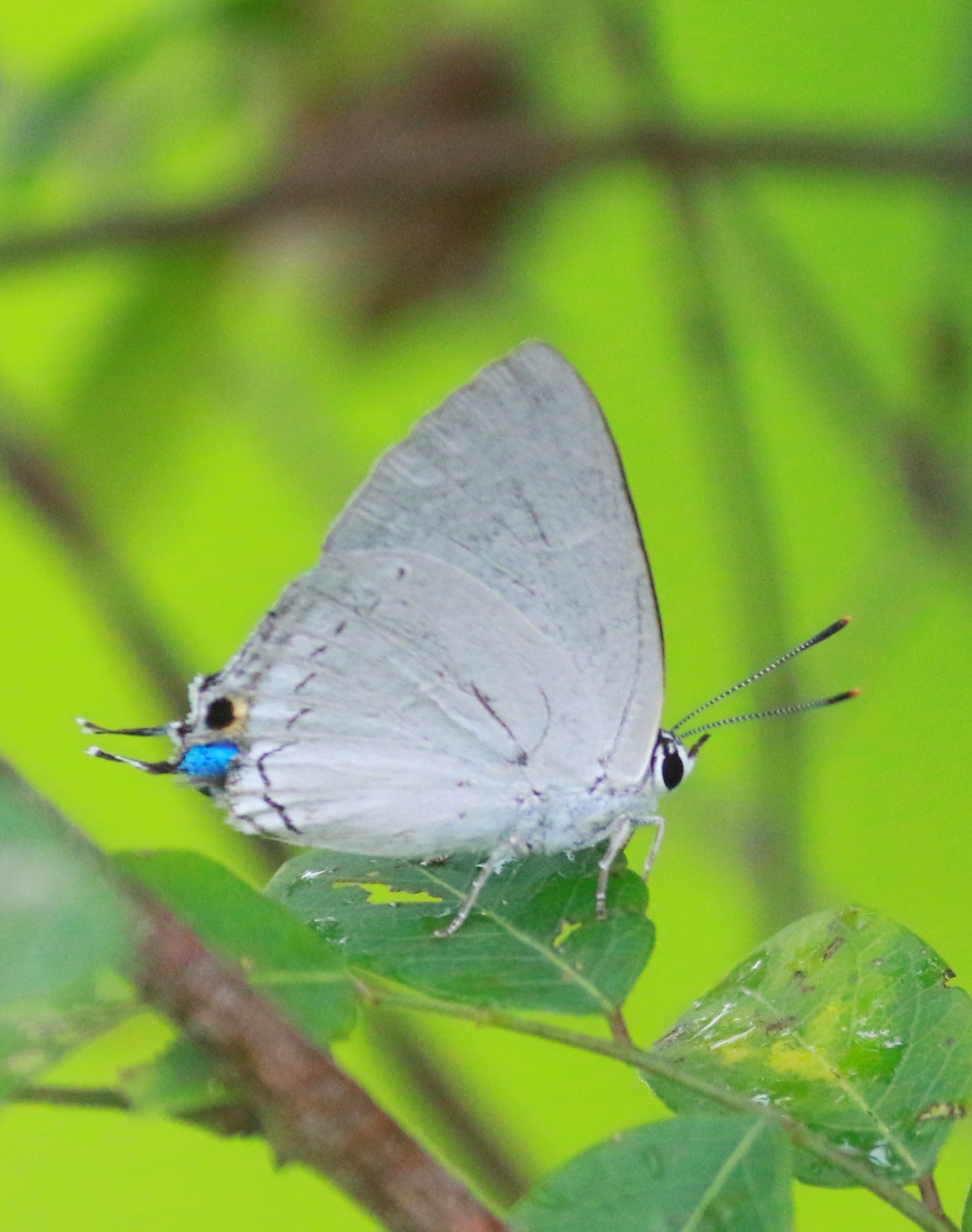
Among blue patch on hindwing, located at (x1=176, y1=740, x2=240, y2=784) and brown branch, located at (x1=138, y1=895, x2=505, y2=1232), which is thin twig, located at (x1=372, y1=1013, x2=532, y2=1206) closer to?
blue patch on hindwing, located at (x1=176, y1=740, x2=240, y2=784)

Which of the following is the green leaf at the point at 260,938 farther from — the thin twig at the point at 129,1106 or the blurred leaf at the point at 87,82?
the blurred leaf at the point at 87,82

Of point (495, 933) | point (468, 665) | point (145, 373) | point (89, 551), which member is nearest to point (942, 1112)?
point (495, 933)

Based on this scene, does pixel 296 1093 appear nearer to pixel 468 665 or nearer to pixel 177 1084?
pixel 177 1084

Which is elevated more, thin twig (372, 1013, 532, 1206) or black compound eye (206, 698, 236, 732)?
black compound eye (206, 698, 236, 732)

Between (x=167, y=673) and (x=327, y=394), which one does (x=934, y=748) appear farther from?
(x=167, y=673)

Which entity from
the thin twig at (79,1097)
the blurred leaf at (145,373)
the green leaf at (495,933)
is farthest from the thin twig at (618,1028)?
the blurred leaf at (145,373)

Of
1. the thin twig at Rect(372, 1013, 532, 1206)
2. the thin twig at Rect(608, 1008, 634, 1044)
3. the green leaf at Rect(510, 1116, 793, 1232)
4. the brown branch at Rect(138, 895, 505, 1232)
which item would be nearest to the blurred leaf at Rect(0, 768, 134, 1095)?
the brown branch at Rect(138, 895, 505, 1232)
